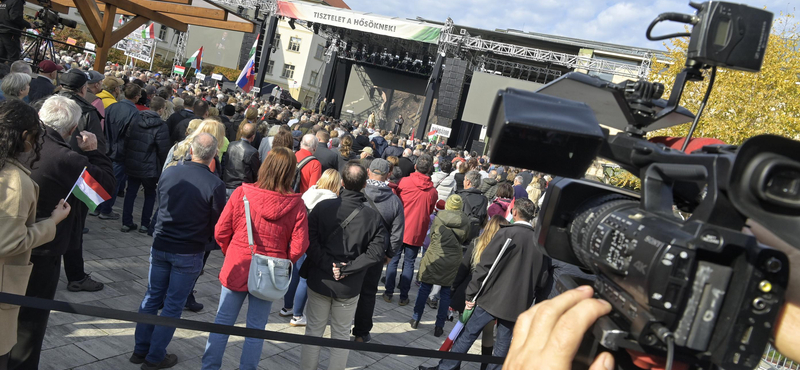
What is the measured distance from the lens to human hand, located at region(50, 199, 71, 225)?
2839mm

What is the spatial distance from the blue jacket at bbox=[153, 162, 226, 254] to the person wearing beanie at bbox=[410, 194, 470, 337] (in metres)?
2.69

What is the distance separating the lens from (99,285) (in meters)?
4.82

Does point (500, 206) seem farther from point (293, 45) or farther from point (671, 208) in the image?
point (293, 45)

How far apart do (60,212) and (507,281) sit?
311 centimetres

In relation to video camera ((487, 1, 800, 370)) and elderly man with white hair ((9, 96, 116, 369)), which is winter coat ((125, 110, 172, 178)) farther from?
video camera ((487, 1, 800, 370))

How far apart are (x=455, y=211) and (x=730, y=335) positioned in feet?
16.1

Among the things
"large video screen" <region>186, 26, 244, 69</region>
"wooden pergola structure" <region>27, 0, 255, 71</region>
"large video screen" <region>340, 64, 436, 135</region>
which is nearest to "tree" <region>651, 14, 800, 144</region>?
"wooden pergola structure" <region>27, 0, 255, 71</region>

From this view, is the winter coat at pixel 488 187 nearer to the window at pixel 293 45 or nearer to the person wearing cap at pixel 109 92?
the person wearing cap at pixel 109 92

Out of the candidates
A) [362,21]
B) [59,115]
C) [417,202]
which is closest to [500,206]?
[417,202]

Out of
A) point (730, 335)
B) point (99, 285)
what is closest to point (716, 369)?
point (730, 335)

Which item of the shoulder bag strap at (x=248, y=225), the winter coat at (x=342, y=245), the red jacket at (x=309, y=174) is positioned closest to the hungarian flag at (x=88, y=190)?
the shoulder bag strap at (x=248, y=225)

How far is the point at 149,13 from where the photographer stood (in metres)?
8.98

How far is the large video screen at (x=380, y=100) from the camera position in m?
37.4

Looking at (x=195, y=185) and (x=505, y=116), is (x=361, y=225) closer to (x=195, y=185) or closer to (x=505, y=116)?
(x=195, y=185)
